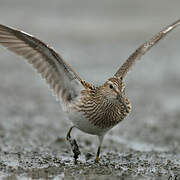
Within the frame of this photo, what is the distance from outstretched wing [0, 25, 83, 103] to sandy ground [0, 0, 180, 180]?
1.31 meters

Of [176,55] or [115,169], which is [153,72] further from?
[115,169]

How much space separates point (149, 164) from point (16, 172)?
8.26 feet

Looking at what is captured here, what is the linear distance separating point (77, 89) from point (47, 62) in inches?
31.1

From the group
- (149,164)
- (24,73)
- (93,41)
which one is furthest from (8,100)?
(93,41)

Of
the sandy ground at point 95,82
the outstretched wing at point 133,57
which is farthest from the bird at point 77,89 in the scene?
the sandy ground at point 95,82

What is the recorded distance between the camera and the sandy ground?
29.2 ft

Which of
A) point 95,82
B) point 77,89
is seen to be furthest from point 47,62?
point 95,82

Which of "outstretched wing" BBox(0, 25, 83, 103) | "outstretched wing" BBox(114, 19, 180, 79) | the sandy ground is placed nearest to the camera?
the sandy ground

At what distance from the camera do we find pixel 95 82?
15828 millimetres

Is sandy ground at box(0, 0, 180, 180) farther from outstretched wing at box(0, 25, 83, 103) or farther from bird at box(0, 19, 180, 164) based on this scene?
outstretched wing at box(0, 25, 83, 103)

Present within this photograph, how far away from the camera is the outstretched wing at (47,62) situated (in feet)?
29.9

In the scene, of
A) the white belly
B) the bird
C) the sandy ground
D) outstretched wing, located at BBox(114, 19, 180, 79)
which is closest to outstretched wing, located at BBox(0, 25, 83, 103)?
the bird

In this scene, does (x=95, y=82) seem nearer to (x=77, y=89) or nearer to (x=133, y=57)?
(x=133, y=57)

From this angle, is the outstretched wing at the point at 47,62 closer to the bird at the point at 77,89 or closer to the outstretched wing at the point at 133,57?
the bird at the point at 77,89
